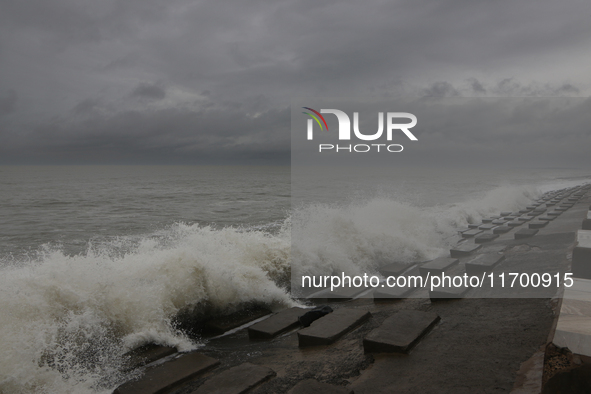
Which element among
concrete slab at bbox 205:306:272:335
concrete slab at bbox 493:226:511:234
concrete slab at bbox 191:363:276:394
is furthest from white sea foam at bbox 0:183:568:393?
concrete slab at bbox 493:226:511:234

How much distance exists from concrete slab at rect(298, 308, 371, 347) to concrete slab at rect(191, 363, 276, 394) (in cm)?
57

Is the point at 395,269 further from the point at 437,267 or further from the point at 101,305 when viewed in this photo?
the point at 101,305

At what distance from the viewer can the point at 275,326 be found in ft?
12.5

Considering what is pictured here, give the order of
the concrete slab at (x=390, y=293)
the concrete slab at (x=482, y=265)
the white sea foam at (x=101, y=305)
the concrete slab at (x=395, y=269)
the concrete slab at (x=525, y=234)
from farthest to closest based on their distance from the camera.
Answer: the concrete slab at (x=525, y=234)
the concrete slab at (x=395, y=269)
the concrete slab at (x=482, y=265)
the concrete slab at (x=390, y=293)
the white sea foam at (x=101, y=305)

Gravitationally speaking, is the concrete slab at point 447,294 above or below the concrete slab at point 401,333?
below

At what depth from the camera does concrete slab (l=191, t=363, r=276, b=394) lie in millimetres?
2494

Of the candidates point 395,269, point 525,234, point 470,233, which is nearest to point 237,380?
point 395,269

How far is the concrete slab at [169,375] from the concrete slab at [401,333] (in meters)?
1.32

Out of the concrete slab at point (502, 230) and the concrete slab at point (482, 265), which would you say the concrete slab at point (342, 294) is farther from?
the concrete slab at point (502, 230)

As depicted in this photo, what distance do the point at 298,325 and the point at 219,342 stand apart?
0.83 m

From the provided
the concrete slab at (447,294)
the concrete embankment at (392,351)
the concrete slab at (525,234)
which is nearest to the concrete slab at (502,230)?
the concrete slab at (525,234)

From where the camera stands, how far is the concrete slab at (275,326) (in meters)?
3.68

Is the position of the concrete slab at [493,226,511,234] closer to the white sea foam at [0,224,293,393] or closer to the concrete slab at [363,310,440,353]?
the white sea foam at [0,224,293,393]

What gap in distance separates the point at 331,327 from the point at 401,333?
0.68 meters
